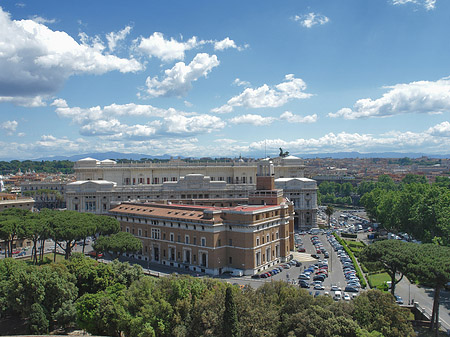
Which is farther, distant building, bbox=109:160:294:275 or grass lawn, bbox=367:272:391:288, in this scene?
distant building, bbox=109:160:294:275

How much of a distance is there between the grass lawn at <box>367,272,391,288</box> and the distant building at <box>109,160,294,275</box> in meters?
11.8

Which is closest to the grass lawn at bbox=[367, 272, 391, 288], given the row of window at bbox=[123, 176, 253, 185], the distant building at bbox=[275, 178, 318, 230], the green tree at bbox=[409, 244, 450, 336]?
the green tree at bbox=[409, 244, 450, 336]

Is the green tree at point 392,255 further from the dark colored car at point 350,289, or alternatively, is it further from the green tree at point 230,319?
the green tree at point 230,319

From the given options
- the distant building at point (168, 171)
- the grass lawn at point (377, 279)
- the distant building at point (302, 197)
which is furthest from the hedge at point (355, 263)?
the distant building at point (168, 171)

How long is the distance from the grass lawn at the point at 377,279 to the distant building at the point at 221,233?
1180 centimetres

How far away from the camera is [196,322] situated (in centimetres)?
2836

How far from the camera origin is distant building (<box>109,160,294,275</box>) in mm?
49469

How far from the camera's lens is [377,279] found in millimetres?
47938

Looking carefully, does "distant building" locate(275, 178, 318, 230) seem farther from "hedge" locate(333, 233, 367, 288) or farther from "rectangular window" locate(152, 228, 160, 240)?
"rectangular window" locate(152, 228, 160, 240)

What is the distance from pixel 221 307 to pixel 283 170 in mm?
68050

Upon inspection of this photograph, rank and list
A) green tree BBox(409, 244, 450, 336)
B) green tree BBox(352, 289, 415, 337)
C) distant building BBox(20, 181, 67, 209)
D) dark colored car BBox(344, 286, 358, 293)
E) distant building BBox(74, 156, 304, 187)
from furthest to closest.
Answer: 1. distant building BBox(20, 181, 67, 209)
2. distant building BBox(74, 156, 304, 187)
3. dark colored car BBox(344, 286, 358, 293)
4. green tree BBox(409, 244, 450, 336)
5. green tree BBox(352, 289, 415, 337)

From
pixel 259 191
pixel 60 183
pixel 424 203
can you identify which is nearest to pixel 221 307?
pixel 259 191

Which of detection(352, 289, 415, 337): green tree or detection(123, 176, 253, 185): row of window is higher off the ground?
detection(123, 176, 253, 185): row of window

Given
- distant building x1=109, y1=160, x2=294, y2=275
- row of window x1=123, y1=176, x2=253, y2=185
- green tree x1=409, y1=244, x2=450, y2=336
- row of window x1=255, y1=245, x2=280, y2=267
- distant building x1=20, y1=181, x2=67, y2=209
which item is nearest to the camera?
green tree x1=409, y1=244, x2=450, y2=336
